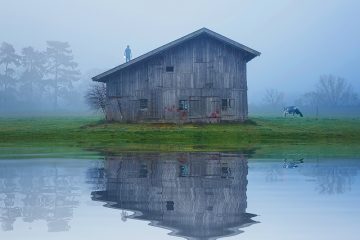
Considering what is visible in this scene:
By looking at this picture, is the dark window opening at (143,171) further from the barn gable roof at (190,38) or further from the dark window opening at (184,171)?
the barn gable roof at (190,38)

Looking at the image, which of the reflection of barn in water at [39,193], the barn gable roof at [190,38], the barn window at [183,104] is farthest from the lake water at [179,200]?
the barn window at [183,104]

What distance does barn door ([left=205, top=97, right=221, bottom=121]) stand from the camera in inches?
1907

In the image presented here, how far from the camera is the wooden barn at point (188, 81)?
4831 cm

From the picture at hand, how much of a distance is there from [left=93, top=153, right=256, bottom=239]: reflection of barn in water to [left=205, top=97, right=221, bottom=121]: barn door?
24.3 meters

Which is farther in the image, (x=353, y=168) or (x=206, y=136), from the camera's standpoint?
(x=206, y=136)

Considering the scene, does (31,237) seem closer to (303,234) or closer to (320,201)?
(303,234)

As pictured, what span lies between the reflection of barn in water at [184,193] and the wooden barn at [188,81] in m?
24.4

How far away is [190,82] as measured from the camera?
48469 millimetres

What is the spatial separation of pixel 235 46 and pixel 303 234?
38791 mm

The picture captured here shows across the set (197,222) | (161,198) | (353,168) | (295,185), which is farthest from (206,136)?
(197,222)

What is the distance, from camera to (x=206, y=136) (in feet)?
131

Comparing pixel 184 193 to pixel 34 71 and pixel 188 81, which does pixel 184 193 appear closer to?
pixel 188 81

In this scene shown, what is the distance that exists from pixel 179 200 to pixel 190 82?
35.2m

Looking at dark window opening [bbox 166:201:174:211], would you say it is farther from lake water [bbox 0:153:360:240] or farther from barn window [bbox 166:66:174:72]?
barn window [bbox 166:66:174:72]
